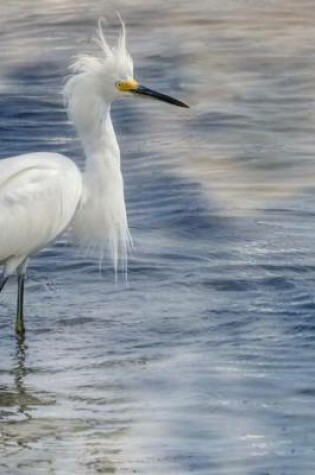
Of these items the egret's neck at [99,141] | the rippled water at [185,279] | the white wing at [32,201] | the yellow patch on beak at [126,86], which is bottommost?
the rippled water at [185,279]

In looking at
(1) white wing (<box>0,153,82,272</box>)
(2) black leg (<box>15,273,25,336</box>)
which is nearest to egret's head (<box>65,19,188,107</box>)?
(1) white wing (<box>0,153,82,272</box>)

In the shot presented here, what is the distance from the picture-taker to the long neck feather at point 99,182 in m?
9.18

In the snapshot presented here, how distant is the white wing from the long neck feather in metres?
0.16

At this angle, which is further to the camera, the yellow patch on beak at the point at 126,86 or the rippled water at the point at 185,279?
the yellow patch on beak at the point at 126,86

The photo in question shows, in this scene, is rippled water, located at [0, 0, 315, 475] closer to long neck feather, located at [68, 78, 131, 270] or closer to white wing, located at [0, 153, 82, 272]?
long neck feather, located at [68, 78, 131, 270]

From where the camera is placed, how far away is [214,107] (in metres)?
14.8

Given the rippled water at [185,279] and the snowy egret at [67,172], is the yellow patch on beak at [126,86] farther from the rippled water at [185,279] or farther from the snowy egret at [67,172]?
the rippled water at [185,279]

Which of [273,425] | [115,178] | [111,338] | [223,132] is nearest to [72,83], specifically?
[115,178]

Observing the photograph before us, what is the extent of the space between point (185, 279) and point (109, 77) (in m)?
1.48

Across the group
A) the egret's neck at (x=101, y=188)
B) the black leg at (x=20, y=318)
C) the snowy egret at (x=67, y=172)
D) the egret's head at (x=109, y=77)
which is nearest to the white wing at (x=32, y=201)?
the snowy egret at (x=67, y=172)

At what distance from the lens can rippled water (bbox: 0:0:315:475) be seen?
729 centimetres

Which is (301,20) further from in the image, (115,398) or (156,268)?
(115,398)

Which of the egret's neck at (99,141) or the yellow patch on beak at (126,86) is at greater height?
the yellow patch on beak at (126,86)

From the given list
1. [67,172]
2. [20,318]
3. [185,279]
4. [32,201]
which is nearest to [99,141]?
[67,172]
